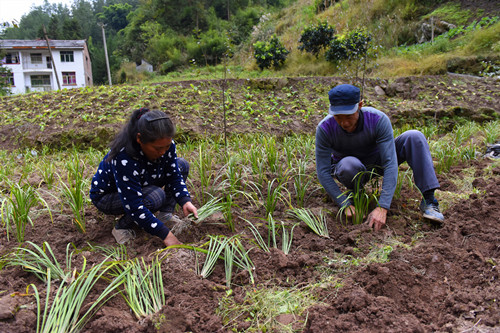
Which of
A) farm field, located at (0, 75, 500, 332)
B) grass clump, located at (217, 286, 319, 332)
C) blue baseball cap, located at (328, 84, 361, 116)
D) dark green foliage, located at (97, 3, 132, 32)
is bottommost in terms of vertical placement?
grass clump, located at (217, 286, 319, 332)

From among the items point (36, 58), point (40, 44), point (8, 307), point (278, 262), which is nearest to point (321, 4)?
point (278, 262)

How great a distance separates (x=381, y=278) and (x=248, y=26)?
81.4ft

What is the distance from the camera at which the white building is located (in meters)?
32.7

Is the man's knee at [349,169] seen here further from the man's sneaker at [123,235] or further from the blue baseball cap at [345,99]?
the man's sneaker at [123,235]

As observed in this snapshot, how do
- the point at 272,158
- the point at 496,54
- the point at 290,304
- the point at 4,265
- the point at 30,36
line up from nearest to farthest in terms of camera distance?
the point at 290,304, the point at 4,265, the point at 272,158, the point at 496,54, the point at 30,36

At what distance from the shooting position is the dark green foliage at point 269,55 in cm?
1080

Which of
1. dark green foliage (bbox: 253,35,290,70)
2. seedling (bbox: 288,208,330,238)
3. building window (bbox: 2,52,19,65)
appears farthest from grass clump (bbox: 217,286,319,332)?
building window (bbox: 2,52,19,65)

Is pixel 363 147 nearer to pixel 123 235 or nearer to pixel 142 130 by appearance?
pixel 142 130

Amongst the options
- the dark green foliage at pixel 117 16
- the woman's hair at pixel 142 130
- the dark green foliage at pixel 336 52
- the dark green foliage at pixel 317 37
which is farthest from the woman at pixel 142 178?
the dark green foliage at pixel 117 16

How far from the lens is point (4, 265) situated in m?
1.93

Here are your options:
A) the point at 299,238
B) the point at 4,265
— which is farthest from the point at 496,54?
the point at 4,265

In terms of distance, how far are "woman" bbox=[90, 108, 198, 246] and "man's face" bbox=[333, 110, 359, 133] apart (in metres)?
1.11

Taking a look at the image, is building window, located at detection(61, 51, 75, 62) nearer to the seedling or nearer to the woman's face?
the woman's face

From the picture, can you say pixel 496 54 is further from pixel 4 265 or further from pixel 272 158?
pixel 4 265
